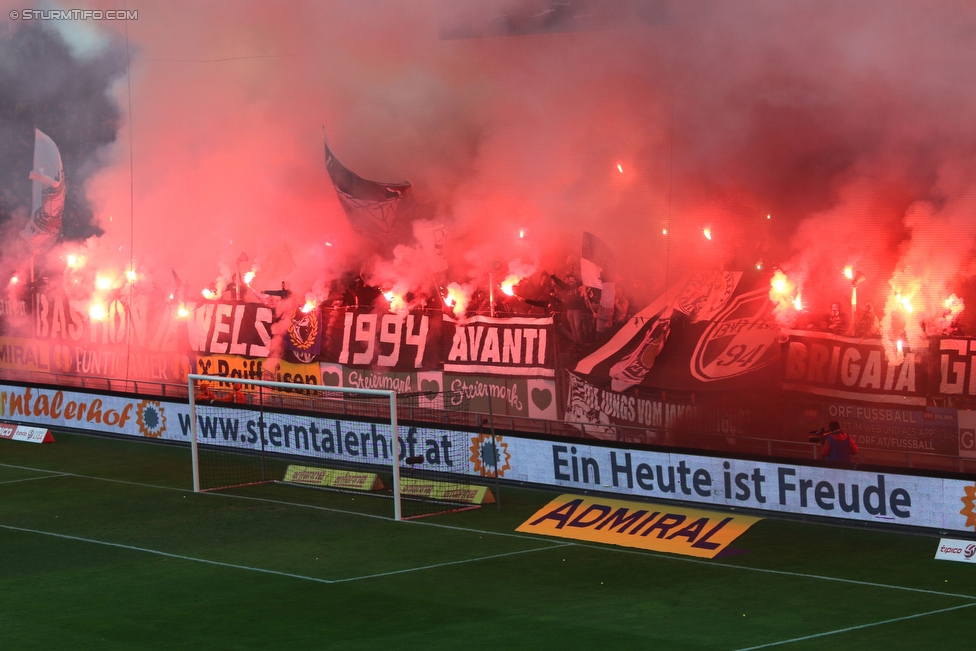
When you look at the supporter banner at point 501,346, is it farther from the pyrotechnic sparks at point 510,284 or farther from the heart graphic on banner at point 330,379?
the heart graphic on banner at point 330,379

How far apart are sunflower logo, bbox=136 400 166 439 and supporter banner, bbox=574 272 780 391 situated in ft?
18.6

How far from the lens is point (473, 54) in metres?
17.2

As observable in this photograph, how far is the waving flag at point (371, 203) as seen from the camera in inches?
717

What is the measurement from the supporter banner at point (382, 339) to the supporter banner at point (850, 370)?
17.6 ft

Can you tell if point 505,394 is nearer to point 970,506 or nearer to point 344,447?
point 344,447

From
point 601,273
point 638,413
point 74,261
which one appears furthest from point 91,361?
point 638,413

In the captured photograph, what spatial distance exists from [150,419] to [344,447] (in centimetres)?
378

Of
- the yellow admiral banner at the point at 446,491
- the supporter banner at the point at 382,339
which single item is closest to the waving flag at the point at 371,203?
the supporter banner at the point at 382,339

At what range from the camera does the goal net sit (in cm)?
1295

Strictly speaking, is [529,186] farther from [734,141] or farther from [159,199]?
[159,199]

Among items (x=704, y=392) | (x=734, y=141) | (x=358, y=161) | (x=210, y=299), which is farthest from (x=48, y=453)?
(x=734, y=141)

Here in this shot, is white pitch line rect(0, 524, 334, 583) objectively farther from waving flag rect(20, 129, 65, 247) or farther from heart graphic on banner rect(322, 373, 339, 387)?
waving flag rect(20, 129, 65, 247)

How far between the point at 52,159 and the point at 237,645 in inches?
670

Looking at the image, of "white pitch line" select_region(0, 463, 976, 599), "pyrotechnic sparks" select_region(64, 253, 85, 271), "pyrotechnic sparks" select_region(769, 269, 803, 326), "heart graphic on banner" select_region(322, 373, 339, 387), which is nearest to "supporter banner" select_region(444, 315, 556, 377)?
"heart graphic on banner" select_region(322, 373, 339, 387)
